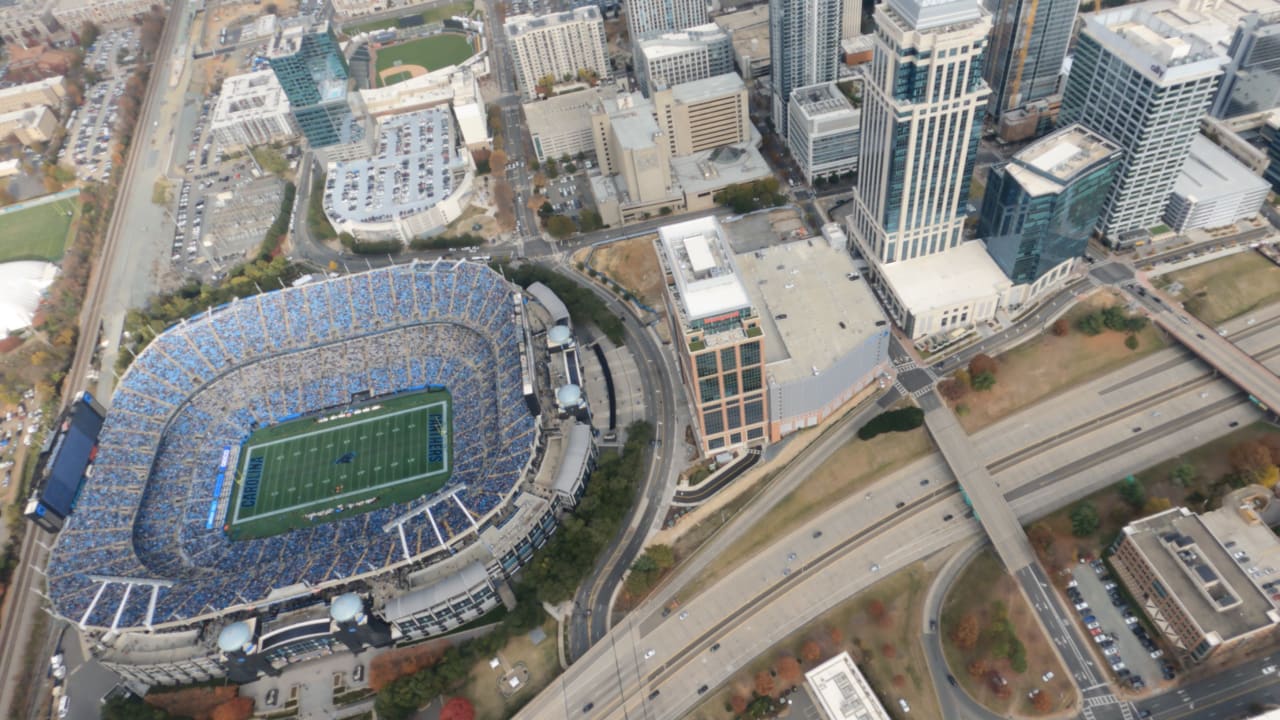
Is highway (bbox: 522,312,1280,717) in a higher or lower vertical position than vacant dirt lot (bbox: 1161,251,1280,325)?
lower

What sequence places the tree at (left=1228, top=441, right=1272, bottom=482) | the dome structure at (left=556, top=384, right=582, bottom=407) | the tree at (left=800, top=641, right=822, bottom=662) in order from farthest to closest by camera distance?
the dome structure at (left=556, top=384, right=582, bottom=407) → the tree at (left=1228, top=441, right=1272, bottom=482) → the tree at (left=800, top=641, right=822, bottom=662)

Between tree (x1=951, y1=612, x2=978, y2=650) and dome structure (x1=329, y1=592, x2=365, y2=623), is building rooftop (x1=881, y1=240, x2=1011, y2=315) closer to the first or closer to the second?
tree (x1=951, y1=612, x2=978, y2=650)

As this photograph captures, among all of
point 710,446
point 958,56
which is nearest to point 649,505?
point 710,446

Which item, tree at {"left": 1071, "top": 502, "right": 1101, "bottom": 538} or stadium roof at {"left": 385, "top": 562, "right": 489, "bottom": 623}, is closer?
stadium roof at {"left": 385, "top": 562, "right": 489, "bottom": 623}

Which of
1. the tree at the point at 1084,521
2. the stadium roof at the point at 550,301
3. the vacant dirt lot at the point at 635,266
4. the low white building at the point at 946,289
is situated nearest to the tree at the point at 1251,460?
the tree at the point at 1084,521

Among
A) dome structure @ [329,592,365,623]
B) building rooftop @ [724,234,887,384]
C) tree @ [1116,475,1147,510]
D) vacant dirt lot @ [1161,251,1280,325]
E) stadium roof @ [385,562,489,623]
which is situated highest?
building rooftop @ [724,234,887,384]

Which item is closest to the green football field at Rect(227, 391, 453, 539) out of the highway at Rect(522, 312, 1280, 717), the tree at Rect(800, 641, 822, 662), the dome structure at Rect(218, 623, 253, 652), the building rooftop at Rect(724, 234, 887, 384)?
the dome structure at Rect(218, 623, 253, 652)

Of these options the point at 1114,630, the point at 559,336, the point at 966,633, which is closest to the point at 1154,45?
the point at 1114,630
